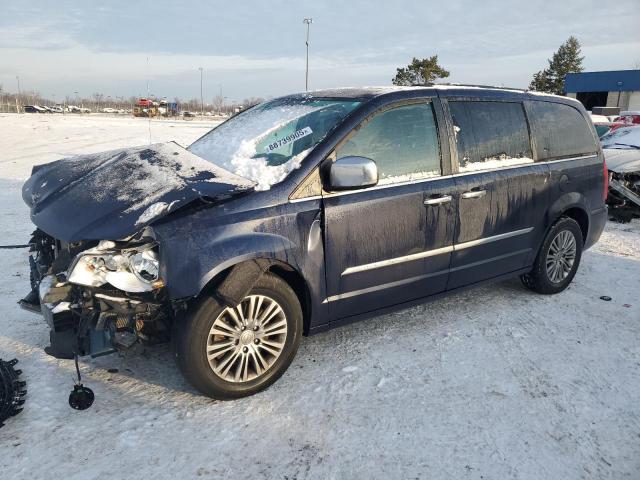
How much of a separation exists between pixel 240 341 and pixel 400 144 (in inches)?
65.9

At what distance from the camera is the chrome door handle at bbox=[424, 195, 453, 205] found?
11.0 feet

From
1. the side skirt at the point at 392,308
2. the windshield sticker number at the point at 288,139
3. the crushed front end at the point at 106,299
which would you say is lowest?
the side skirt at the point at 392,308

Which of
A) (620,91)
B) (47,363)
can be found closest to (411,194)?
(47,363)

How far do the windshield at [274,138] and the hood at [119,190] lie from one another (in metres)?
0.15

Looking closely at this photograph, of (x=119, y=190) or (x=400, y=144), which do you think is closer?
(x=119, y=190)

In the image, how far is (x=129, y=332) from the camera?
2672mm

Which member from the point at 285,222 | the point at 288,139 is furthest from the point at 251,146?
the point at 285,222

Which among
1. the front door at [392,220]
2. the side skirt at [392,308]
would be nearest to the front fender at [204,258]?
the front door at [392,220]

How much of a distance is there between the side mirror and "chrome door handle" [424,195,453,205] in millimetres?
592

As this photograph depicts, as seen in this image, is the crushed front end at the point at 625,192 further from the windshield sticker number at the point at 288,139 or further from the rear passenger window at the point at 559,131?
the windshield sticker number at the point at 288,139

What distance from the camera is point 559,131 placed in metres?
4.36

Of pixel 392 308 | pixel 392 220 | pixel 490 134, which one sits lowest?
pixel 392 308

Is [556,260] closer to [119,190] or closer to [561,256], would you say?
[561,256]

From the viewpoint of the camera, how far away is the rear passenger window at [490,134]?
3.62 m
